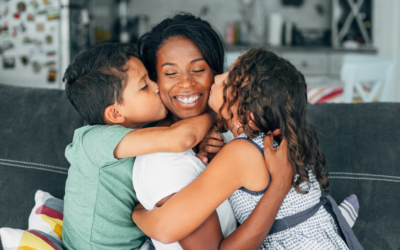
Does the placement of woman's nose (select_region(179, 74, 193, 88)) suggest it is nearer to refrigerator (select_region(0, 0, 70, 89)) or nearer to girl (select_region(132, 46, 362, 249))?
→ girl (select_region(132, 46, 362, 249))

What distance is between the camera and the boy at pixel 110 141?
Result: 3.14 feet

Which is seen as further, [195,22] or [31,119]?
[31,119]

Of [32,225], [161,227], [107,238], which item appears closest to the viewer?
[161,227]

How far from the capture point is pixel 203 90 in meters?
1.21

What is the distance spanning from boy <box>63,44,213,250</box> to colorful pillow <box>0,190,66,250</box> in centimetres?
5

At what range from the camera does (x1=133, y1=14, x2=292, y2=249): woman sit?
2.86 feet

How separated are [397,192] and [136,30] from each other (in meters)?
4.23

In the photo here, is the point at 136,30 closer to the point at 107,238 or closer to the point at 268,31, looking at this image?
the point at 268,31

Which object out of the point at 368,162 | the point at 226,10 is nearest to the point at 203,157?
the point at 368,162

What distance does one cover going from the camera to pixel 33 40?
321 centimetres

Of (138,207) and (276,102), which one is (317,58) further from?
(138,207)

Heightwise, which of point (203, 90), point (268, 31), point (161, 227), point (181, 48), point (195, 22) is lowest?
point (161, 227)

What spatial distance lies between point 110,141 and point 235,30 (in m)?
4.14

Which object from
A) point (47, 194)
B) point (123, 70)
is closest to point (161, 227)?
point (123, 70)
